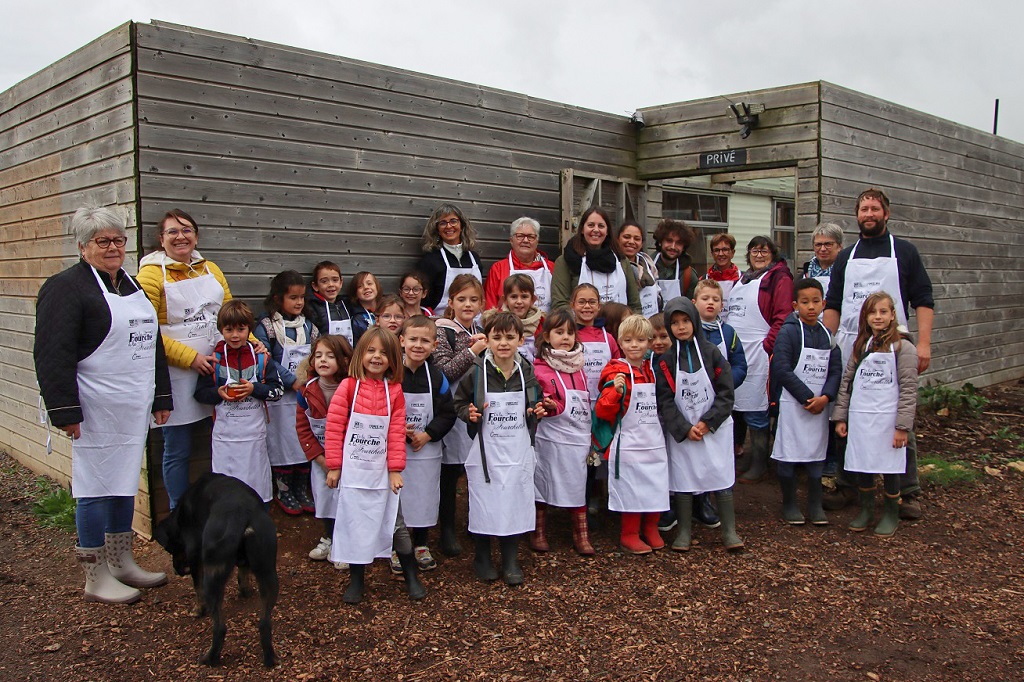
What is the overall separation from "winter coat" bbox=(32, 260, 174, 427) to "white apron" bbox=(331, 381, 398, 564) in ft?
4.49

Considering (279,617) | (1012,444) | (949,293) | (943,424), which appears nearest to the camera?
(279,617)

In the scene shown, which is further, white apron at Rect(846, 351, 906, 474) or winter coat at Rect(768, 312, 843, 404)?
winter coat at Rect(768, 312, 843, 404)

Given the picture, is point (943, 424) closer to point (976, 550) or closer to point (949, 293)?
point (949, 293)

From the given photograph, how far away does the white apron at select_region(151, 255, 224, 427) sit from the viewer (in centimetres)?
493

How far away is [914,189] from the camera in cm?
928

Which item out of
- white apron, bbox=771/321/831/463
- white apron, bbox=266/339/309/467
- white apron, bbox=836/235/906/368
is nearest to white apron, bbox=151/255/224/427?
white apron, bbox=266/339/309/467

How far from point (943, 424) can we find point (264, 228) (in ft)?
23.9

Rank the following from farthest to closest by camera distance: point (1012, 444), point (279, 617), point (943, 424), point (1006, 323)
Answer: point (1006, 323) < point (943, 424) < point (1012, 444) < point (279, 617)

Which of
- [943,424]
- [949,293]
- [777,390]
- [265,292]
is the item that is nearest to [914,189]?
[949,293]

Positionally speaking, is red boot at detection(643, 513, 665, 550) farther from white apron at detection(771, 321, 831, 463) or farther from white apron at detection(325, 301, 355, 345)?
white apron at detection(325, 301, 355, 345)

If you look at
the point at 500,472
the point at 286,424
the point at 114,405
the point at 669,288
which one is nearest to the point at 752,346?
the point at 669,288

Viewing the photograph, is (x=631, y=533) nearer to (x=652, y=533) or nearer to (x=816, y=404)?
(x=652, y=533)

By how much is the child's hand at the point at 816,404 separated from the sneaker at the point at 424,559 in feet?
8.79

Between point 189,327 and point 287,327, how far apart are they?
660mm
